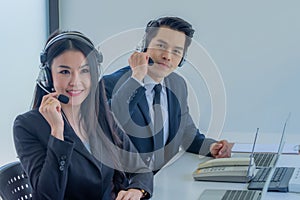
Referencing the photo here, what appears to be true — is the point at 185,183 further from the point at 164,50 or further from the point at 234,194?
the point at 164,50

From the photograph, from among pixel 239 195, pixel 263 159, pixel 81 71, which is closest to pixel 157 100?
pixel 263 159

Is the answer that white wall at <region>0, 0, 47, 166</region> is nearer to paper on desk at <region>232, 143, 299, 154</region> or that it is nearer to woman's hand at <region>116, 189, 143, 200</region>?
paper on desk at <region>232, 143, 299, 154</region>

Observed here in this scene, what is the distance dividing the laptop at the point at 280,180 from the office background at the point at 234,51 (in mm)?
1152

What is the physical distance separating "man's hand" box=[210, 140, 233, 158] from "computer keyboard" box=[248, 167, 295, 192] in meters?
0.26

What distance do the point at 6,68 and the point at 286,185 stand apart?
1854mm

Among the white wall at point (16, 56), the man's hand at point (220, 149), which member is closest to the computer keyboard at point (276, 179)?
the man's hand at point (220, 149)

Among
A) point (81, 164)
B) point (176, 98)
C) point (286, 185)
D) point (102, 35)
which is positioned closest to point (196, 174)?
point (286, 185)

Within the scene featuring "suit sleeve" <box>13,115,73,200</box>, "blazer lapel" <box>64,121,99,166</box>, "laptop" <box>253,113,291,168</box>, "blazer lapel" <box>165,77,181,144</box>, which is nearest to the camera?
"suit sleeve" <box>13,115,73,200</box>

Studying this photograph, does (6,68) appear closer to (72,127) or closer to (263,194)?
(72,127)

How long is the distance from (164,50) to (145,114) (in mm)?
274

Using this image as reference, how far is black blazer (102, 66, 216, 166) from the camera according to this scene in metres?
1.73

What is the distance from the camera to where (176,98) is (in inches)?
82.4

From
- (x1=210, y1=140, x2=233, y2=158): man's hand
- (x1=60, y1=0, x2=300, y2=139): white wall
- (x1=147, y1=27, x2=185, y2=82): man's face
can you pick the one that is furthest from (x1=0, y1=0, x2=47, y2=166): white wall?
(x1=210, y1=140, x2=233, y2=158): man's hand

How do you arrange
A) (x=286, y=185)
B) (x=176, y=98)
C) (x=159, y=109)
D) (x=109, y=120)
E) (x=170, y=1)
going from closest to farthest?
1. (x=286, y=185)
2. (x=109, y=120)
3. (x=159, y=109)
4. (x=176, y=98)
5. (x=170, y=1)
